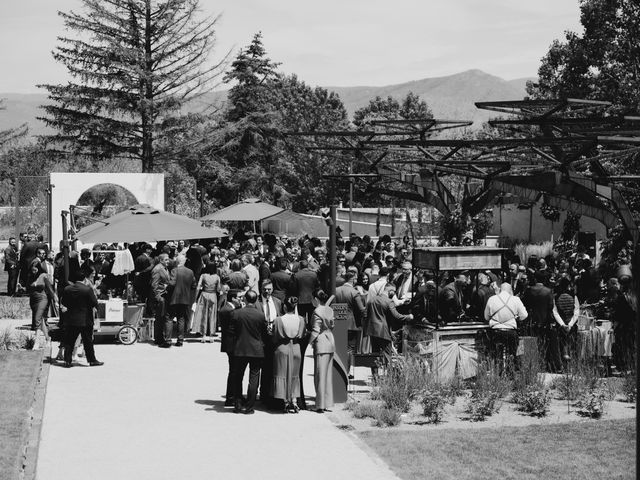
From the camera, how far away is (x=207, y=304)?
19125 mm

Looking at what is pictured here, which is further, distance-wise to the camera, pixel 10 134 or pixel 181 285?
pixel 10 134

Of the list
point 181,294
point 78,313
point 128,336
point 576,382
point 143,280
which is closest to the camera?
point 576,382

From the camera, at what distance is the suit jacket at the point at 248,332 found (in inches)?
519

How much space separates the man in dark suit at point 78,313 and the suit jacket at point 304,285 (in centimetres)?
410

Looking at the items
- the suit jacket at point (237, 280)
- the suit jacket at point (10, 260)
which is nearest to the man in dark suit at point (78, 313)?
the suit jacket at point (237, 280)

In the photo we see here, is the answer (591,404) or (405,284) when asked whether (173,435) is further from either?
(405,284)

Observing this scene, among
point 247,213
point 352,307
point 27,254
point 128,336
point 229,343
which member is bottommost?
point 128,336

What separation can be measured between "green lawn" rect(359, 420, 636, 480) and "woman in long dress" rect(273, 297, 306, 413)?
58.0 inches

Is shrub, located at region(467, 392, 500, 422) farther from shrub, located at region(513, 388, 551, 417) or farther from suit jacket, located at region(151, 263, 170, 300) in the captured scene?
suit jacket, located at region(151, 263, 170, 300)

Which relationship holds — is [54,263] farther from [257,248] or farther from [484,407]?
[484,407]

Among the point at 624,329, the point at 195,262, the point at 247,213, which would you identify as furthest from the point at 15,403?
the point at 247,213

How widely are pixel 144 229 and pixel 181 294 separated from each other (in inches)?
92.7

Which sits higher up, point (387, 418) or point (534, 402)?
point (534, 402)

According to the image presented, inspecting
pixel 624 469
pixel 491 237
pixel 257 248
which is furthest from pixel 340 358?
pixel 491 237
